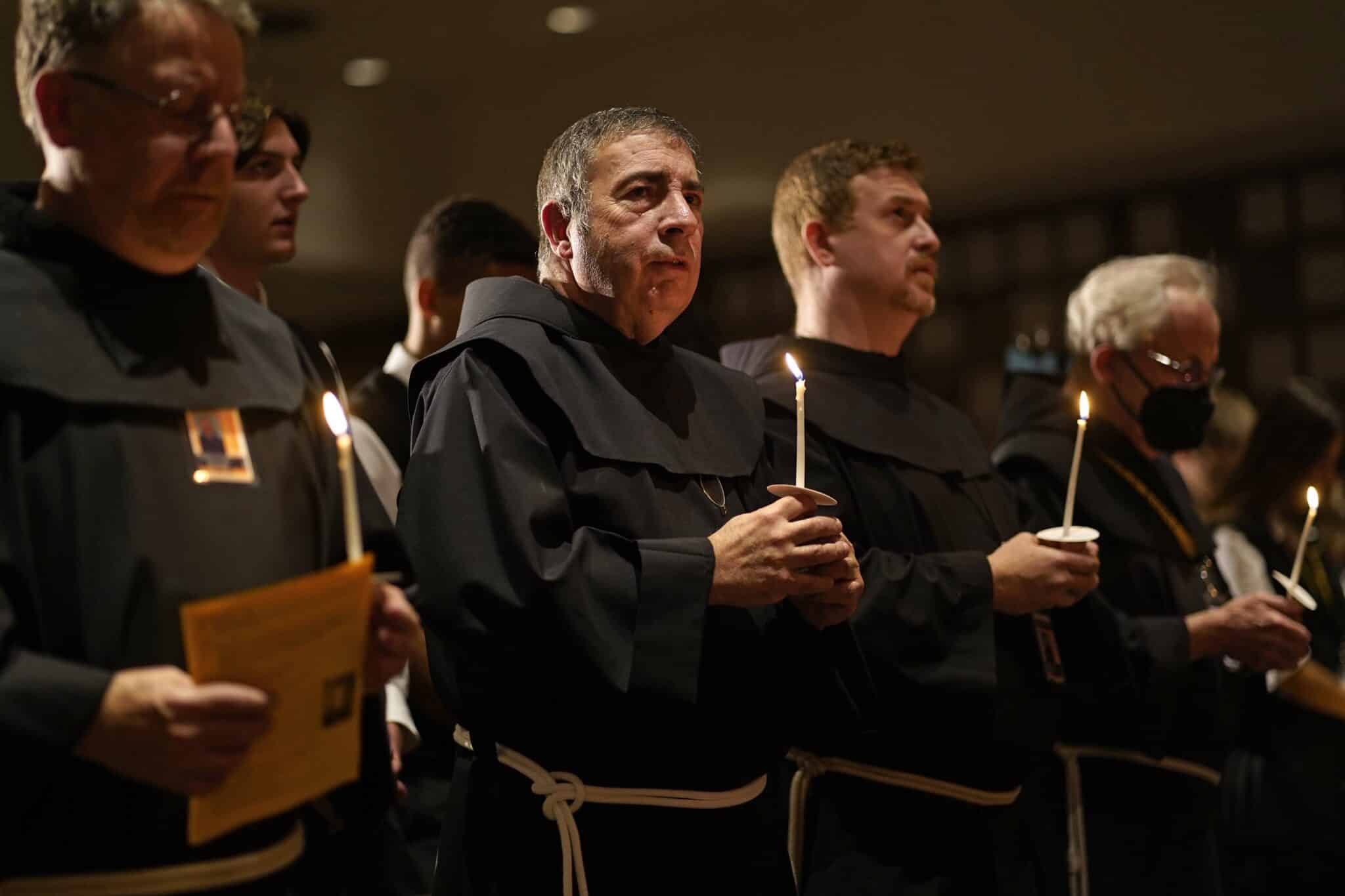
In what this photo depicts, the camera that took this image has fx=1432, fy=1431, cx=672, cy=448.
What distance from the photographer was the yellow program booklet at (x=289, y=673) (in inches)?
56.2

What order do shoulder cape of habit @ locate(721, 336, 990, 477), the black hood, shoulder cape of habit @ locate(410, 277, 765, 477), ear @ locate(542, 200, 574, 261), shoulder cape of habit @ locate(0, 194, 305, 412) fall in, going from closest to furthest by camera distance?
shoulder cape of habit @ locate(0, 194, 305, 412) < shoulder cape of habit @ locate(410, 277, 765, 477) < ear @ locate(542, 200, 574, 261) < shoulder cape of habit @ locate(721, 336, 990, 477) < the black hood

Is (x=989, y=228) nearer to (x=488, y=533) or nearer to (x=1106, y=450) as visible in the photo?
(x=1106, y=450)

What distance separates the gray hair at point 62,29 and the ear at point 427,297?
5.98 feet

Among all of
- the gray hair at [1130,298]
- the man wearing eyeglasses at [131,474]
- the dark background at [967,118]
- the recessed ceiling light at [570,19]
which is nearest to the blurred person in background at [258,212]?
the man wearing eyeglasses at [131,474]

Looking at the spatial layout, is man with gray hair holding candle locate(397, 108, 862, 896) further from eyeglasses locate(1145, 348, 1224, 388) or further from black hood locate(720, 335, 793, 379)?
eyeglasses locate(1145, 348, 1224, 388)

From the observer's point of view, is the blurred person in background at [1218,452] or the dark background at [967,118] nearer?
the blurred person in background at [1218,452]

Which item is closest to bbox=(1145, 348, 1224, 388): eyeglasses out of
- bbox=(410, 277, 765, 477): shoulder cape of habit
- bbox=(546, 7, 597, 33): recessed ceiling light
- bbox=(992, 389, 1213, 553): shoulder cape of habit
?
bbox=(992, 389, 1213, 553): shoulder cape of habit

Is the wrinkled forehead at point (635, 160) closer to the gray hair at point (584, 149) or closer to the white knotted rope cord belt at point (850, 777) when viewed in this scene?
the gray hair at point (584, 149)

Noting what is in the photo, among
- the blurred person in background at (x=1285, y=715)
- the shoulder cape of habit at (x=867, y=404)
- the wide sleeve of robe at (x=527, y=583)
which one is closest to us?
the wide sleeve of robe at (x=527, y=583)

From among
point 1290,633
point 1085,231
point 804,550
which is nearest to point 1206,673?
point 1290,633

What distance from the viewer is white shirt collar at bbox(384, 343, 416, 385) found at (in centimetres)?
344

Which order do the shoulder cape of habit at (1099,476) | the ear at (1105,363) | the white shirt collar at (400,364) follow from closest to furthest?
the white shirt collar at (400,364), the shoulder cape of habit at (1099,476), the ear at (1105,363)

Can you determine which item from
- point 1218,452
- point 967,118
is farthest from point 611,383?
point 967,118

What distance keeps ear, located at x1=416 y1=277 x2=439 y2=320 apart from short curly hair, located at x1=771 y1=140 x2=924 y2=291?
2.82ft
